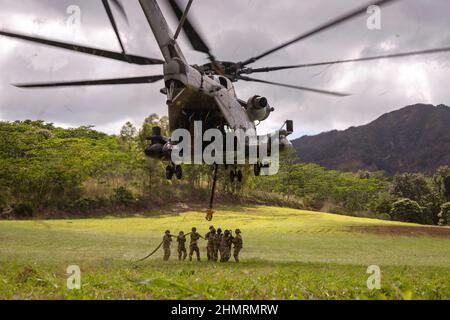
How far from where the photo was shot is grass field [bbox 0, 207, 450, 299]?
8047mm

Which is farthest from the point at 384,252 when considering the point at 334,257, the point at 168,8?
the point at 168,8

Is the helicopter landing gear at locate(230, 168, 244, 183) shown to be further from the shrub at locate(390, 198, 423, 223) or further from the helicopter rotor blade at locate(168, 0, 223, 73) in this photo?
the shrub at locate(390, 198, 423, 223)

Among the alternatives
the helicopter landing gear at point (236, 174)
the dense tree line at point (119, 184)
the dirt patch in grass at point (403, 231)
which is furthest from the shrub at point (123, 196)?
the helicopter landing gear at point (236, 174)

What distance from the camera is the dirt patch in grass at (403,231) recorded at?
37.6 meters

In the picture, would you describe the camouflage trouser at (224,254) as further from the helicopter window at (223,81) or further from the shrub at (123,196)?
the shrub at (123,196)

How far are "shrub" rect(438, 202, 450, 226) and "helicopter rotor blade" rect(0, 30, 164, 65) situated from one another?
73.2 meters

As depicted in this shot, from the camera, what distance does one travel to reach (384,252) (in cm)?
2694

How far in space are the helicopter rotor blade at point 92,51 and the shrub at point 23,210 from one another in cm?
4337

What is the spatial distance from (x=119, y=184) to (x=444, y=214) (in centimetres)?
5270

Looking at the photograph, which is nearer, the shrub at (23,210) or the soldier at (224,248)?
the soldier at (224,248)

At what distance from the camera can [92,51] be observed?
10578 millimetres

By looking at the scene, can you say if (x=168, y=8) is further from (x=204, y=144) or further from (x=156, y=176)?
(x=156, y=176)

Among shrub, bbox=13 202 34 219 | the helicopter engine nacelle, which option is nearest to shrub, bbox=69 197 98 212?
shrub, bbox=13 202 34 219

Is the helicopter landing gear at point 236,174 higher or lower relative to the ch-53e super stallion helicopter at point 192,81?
lower
